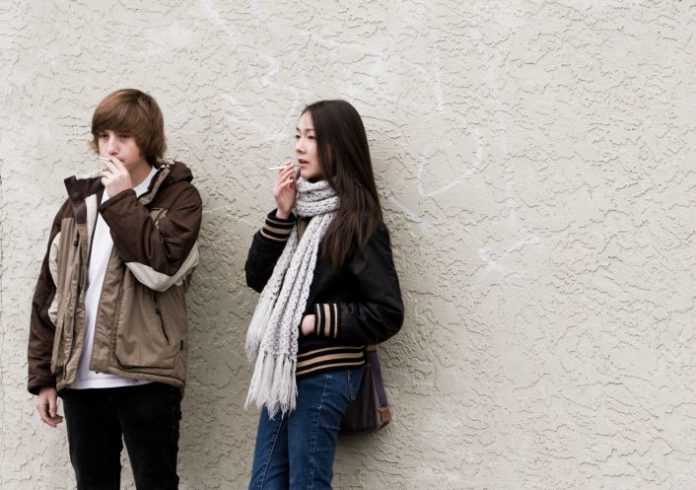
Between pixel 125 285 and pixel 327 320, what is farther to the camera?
pixel 125 285

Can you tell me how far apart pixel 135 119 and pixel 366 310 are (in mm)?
1112

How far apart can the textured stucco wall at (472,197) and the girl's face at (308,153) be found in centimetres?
34

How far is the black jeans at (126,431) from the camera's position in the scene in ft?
10.9

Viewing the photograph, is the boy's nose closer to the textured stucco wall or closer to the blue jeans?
the textured stucco wall

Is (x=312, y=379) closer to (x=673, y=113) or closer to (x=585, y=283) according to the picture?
(x=585, y=283)

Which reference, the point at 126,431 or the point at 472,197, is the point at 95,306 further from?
the point at 472,197

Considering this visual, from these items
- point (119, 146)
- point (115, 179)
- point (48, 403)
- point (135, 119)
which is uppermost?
point (135, 119)

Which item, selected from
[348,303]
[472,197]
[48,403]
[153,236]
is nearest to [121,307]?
[153,236]

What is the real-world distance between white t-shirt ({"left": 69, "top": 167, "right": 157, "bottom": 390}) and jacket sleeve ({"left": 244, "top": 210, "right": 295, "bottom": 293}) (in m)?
0.51

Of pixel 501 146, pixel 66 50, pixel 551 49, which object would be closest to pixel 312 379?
pixel 501 146

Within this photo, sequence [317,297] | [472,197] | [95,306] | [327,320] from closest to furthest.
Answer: [327,320], [317,297], [95,306], [472,197]

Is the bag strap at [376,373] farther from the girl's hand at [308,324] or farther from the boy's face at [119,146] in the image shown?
the boy's face at [119,146]

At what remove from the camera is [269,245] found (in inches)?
131

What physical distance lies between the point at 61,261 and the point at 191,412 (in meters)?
0.85
